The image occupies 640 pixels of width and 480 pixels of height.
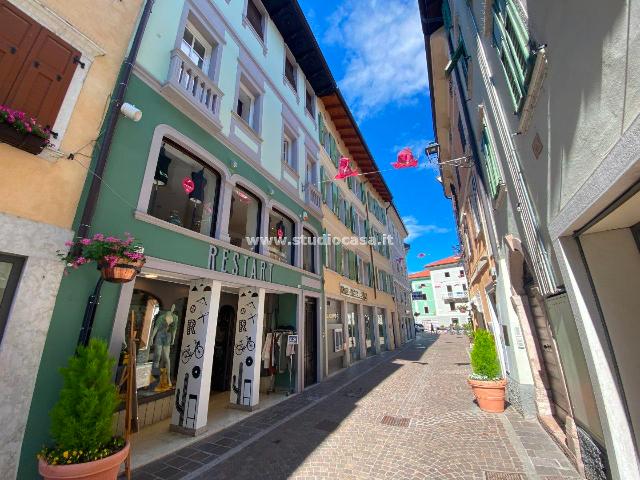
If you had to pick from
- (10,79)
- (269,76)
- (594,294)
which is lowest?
(594,294)

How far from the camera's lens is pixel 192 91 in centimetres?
652

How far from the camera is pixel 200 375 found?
19.1 feet

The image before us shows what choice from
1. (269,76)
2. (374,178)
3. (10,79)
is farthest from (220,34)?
(374,178)

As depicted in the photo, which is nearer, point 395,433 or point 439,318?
point 395,433

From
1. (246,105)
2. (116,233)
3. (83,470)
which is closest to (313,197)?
(246,105)

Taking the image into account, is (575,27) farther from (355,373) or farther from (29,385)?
(355,373)

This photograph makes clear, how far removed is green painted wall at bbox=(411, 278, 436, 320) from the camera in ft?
186

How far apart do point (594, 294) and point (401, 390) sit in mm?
7584

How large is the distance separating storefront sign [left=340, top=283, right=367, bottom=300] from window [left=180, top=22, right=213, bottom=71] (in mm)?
10100

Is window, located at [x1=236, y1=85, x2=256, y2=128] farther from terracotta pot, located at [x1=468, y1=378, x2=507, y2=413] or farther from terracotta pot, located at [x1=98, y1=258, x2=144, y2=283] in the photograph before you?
terracotta pot, located at [x1=468, y1=378, x2=507, y2=413]

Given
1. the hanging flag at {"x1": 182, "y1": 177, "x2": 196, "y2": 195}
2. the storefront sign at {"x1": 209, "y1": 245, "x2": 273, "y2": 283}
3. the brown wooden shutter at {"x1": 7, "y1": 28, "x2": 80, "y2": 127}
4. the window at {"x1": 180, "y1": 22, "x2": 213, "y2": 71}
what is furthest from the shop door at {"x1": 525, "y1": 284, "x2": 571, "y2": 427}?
the window at {"x1": 180, "y1": 22, "x2": 213, "y2": 71}

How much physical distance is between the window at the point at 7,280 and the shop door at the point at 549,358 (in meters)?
7.95

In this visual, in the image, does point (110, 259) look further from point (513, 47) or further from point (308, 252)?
point (308, 252)

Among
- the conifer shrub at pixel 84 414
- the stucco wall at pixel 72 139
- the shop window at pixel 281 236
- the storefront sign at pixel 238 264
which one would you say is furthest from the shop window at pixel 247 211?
the conifer shrub at pixel 84 414
